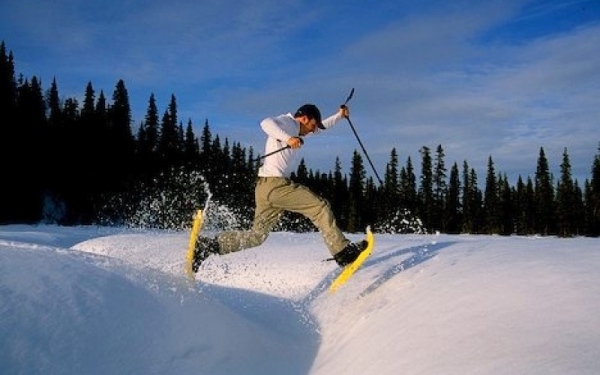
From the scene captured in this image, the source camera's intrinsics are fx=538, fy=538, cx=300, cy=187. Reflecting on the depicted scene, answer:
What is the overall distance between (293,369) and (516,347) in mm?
2185

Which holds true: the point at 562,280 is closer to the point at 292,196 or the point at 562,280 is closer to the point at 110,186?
the point at 292,196

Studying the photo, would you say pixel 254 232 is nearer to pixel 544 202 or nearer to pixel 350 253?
pixel 350 253

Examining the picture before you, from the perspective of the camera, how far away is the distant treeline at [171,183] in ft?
202

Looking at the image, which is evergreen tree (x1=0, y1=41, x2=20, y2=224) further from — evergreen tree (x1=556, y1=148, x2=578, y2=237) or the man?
evergreen tree (x1=556, y1=148, x2=578, y2=237)

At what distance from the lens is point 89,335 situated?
3.98 m

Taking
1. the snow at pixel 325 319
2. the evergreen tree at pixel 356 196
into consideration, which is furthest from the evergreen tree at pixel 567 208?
the snow at pixel 325 319

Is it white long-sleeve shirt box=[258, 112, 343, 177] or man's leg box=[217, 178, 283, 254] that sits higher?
white long-sleeve shirt box=[258, 112, 343, 177]

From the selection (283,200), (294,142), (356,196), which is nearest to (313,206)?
(283,200)

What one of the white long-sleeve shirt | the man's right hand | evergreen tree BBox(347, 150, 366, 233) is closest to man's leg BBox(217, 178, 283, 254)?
the white long-sleeve shirt

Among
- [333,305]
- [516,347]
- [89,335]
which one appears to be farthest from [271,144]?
[516,347]

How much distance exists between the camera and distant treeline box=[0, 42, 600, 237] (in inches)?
2419

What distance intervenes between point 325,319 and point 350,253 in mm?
1095

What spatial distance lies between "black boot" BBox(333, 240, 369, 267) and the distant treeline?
128 ft

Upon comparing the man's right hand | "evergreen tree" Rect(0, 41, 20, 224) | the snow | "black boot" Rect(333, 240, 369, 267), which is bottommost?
the snow
